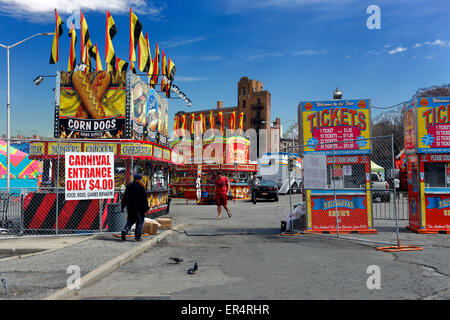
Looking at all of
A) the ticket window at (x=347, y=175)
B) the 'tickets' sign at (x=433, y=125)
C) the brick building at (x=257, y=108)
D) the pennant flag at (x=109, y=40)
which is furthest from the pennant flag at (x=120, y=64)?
the brick building at (x=257, y=108)

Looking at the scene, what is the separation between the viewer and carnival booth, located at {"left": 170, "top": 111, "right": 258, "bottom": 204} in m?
31.3

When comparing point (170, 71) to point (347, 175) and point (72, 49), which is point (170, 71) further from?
point (347, 175)

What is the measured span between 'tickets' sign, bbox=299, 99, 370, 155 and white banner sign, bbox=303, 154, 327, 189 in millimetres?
1078

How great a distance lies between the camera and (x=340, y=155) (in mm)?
11961

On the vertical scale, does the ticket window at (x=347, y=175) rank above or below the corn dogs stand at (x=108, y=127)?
below

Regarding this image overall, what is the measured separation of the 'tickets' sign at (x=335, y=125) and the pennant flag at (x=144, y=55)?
394 inches

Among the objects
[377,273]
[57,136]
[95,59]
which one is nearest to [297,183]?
[95,59]

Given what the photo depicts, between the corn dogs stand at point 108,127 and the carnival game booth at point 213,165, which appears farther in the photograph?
the carnival game booth at point 213,165

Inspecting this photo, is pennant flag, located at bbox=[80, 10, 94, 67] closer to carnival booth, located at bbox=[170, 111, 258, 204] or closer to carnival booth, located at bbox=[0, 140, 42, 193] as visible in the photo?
carnival booth, located at bbox=[170, 111, 258, 204]

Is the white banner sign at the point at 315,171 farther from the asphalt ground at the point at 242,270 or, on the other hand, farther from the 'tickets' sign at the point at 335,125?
the asphalt ground at the point at 242,270

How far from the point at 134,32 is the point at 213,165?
1410 centimetres

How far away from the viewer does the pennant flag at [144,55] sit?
19.1 meters

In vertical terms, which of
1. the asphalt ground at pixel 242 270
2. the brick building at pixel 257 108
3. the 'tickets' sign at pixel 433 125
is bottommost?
the asphalt ground at pixel 242 270

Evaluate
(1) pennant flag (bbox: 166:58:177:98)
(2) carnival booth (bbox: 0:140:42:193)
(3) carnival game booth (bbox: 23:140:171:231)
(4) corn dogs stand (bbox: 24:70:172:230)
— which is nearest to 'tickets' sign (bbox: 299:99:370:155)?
(3) carnival game booth (bbox: 23:140:171:231)
